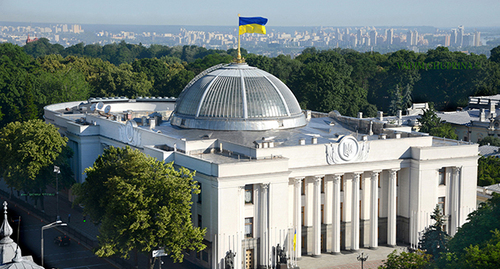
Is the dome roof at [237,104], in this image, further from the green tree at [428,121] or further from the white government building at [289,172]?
the green tree at [428,121]

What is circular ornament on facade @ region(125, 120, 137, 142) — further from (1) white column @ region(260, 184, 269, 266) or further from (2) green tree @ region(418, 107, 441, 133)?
(2) green tree @ region(418, 107, 441, 133)

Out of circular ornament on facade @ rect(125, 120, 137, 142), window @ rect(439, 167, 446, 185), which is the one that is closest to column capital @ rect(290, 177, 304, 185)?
→ window @ rect(439, 167, 446, 185)

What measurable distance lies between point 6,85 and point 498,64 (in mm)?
122114

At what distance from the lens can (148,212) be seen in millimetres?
64812

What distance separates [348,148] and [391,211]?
843 centimetres

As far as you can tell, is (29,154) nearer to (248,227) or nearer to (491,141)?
(248,227)

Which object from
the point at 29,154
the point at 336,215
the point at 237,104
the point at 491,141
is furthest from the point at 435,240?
the point at 491,141

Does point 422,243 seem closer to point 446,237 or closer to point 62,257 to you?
point 446,237

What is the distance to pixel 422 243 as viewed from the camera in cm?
7200

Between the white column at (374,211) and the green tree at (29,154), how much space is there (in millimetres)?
36528

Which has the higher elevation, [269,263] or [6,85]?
[6,85]

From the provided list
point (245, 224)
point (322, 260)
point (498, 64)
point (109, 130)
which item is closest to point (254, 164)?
point (245, 224)

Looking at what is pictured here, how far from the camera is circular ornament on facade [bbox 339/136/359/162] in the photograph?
74.0m

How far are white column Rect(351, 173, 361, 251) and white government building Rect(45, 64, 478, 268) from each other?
99 millimetres
